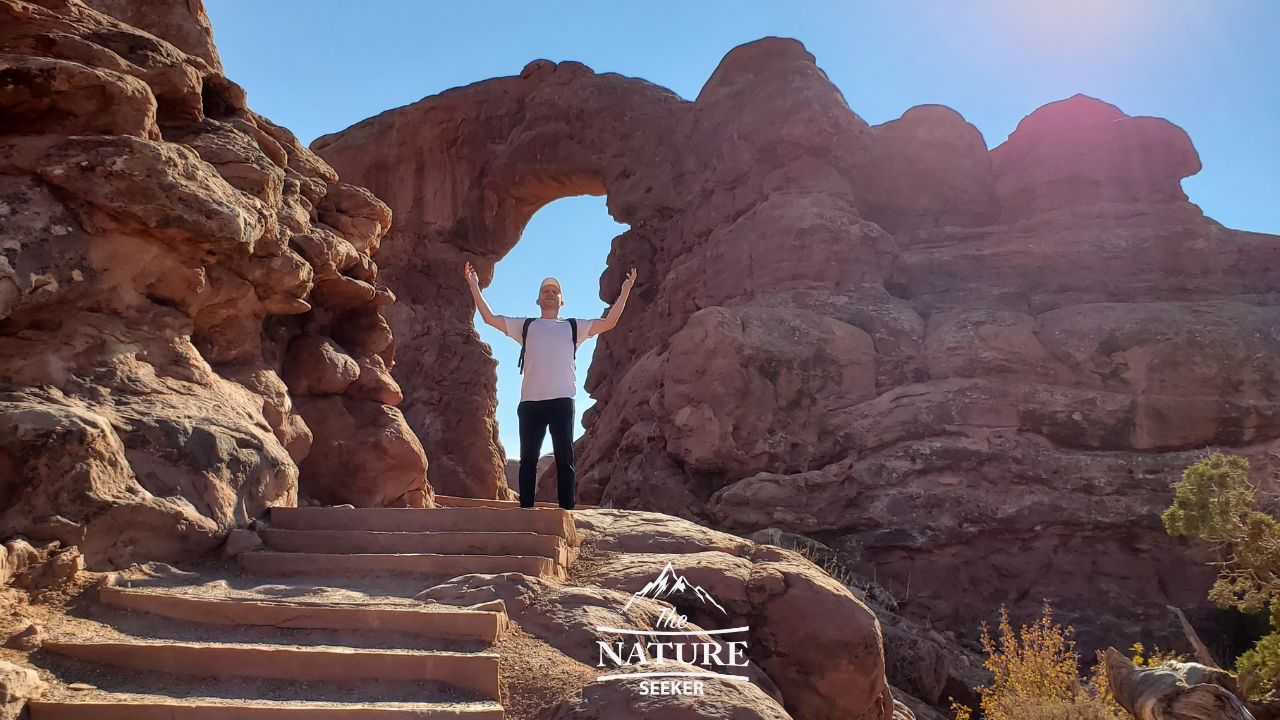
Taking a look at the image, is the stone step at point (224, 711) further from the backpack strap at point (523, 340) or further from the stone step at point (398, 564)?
the backpack strap at point (523, 340)

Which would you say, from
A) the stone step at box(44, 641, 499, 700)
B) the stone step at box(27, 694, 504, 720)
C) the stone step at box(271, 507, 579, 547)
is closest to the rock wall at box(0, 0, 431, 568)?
the stone step at box(271, 507, 579, 547)

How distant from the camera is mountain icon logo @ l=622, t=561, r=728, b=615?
5383 mm

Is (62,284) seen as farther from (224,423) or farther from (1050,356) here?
(1050,356)

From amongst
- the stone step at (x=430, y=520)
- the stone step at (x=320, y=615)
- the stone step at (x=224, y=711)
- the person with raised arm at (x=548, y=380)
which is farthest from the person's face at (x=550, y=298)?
the stone step at (x=224, y=711)

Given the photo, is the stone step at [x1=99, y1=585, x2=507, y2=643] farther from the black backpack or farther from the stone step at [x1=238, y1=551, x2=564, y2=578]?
the black backpack

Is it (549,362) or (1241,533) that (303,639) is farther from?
(1241,533)

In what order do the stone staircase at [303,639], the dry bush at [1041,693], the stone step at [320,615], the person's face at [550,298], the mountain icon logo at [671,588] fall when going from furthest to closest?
1. the person's face at [550,298]
2. the dry bush at [1041,693]
3. the mountain icon logo at [671,588]
4. the stone step at [320,615]
5. the stone staircase at [303,639]

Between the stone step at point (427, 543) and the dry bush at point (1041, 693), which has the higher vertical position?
the stone step at point (427, 543)

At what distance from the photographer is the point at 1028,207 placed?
1592 centimetres

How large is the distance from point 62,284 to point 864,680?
566 cm

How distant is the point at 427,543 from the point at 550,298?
6.97 feet

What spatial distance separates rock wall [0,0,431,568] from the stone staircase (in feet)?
2.25

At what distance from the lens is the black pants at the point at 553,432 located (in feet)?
21.5

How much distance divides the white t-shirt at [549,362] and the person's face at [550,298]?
23 cm
